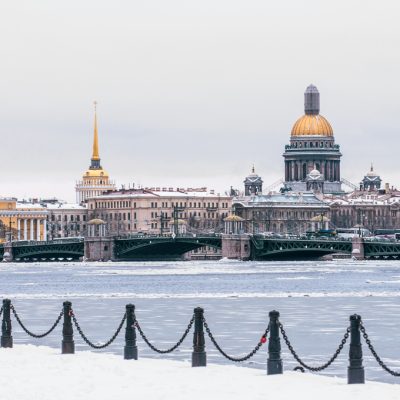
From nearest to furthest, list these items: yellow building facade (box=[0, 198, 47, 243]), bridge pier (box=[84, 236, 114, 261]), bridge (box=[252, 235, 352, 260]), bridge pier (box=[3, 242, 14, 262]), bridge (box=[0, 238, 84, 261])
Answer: bridge (box=[252, 235, 352, 260])
bridge (box=[0, 238, 84, 261])
bridge pier (box=[3, 242, 14, 262])
bridge pier (box=[84, 236, 114, 261])
yellow building facade (box=[0, 198, 47, 243])

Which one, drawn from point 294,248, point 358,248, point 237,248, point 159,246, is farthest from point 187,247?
point 358,248

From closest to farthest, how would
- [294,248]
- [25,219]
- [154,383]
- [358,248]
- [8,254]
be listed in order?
[154,383] < [294,248] < [358,248] < [8,254] < [25,219]

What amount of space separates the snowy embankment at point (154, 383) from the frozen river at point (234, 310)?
6.81 ft

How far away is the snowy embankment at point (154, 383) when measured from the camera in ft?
70.4

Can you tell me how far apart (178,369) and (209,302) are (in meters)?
25.9

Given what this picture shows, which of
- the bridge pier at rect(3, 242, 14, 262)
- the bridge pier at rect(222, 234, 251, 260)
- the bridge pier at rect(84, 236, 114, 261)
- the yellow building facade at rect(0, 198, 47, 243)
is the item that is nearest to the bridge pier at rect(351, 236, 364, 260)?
the bridge pier at rect(222, 234, 251, 260)

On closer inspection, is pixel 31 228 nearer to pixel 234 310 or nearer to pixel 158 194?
pixel 158 194

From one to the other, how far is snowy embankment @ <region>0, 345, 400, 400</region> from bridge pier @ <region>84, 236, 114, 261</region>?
106579mm

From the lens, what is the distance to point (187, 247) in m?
128

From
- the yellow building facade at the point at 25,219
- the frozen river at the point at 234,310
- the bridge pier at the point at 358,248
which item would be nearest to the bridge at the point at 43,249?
the bridge pier at the point at 358,248

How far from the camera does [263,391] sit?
21.8m

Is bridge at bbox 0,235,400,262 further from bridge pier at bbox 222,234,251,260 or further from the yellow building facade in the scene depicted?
the yellow building facade

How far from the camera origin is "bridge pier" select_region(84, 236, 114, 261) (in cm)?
13262

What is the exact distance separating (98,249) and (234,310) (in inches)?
3500
